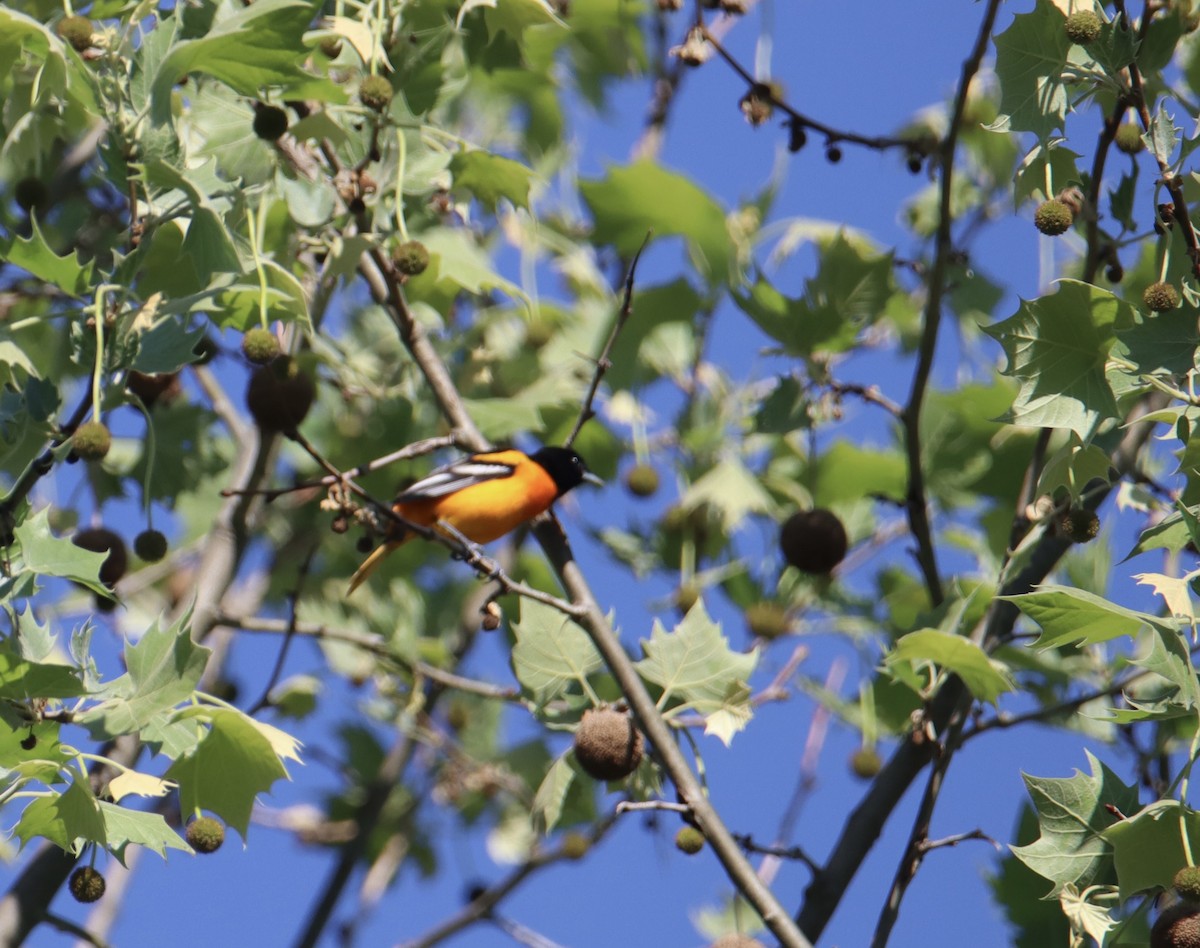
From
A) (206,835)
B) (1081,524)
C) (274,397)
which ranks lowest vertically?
(206,835)

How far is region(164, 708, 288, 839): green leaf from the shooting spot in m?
3.69

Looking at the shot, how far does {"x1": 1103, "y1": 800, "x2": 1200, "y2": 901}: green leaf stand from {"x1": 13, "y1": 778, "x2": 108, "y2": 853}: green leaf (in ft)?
7.37

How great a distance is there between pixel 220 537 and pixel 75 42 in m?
1.73

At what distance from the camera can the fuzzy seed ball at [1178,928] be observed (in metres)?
3.06

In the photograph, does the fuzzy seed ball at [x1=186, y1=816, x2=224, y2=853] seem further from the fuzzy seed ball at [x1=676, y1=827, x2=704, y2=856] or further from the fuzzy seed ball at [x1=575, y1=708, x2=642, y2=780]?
the fuzzy seed ball at [x1=676, y1=827, x2=704, y2=856]

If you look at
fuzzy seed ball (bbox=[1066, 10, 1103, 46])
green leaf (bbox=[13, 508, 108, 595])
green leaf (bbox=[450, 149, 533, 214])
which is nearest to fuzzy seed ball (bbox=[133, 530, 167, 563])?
green leaf (bbox=[13, 508, 108, 595])

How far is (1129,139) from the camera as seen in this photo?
13.2 ft

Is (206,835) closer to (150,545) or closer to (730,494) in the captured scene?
(150,545)

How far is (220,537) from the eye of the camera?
5047mm

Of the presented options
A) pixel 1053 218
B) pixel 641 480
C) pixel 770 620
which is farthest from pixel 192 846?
pixel 641 480

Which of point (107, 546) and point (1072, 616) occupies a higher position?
point (1072, 616)

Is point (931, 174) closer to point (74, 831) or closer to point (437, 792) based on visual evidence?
point (74, 831)

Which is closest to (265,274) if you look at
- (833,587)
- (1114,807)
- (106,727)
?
(106,727)

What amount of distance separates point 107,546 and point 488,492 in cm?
157
